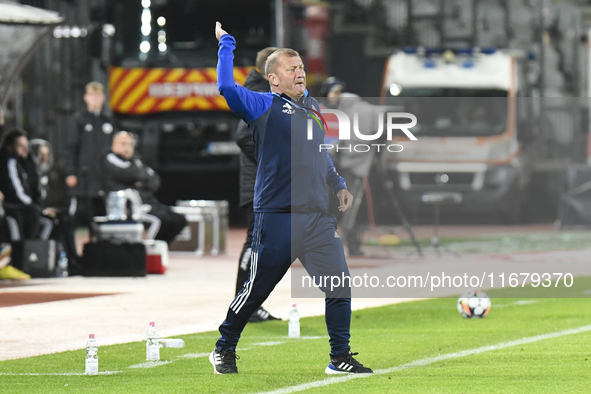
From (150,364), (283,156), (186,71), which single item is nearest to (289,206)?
(283,156)

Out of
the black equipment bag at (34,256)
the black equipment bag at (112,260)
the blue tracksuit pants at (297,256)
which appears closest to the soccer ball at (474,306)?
the blue tracksuit pants at (297,256)

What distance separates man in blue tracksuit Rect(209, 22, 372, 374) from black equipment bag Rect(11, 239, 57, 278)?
6811 mm

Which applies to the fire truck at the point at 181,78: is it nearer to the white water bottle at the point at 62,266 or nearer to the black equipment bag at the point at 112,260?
the white water bottle at the point at 62,266

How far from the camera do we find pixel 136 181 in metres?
14.4

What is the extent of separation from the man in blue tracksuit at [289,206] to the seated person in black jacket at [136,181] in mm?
7284

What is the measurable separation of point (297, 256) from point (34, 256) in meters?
7.06

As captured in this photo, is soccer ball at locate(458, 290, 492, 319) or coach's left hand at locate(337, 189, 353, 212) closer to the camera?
coach's left hand at locate(337, 189, 353, 212)

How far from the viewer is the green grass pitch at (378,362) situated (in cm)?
692

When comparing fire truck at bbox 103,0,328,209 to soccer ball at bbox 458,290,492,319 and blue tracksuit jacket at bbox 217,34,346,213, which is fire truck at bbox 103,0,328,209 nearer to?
soccer ball at bbox 458,290,492,319

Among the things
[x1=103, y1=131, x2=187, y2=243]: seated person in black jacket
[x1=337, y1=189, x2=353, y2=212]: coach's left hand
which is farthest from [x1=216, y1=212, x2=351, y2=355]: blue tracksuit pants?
[x1=103, y1=131, x2=187, y2=243]: seated person in black jacket

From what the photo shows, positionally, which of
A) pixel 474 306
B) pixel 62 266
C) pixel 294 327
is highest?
pixel 294 327

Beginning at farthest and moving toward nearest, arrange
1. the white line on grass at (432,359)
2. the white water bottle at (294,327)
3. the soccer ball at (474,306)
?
the soccer ball at (474,306) → the white water bottle at (294,327) → the white line on grass at (432,359)

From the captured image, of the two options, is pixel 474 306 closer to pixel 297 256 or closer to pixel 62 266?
pixel 297 256

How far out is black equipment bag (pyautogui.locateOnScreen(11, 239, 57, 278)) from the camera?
1367 centimetres
